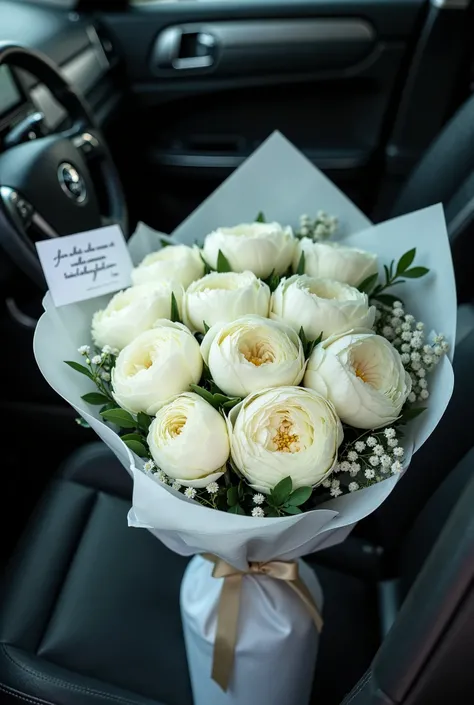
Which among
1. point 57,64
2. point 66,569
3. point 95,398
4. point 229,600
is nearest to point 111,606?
point 66,569

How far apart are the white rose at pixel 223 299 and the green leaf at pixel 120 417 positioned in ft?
0.36

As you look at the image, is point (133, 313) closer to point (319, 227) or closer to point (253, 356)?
point (253, 356)

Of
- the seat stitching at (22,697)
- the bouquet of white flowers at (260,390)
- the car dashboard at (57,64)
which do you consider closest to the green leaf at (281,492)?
the bouquet of white flowers at (260,390)

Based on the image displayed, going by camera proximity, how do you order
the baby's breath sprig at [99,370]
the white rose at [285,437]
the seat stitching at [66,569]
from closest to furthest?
the white rose at [285,437] < the baby's breath sprig at [99,370] < the seat stitching at [66,569]

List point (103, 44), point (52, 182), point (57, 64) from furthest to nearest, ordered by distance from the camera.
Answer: point (103, 44), point (57, 64), point (52, 182)

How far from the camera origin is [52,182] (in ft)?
3.44

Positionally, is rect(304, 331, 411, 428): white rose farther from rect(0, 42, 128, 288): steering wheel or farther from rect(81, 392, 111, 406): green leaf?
rect(0, 42, 128, 288): steering wheel

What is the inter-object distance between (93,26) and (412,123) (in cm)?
91

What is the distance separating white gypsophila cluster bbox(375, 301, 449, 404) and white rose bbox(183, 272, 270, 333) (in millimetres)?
137

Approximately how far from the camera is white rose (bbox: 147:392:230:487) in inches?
20.3

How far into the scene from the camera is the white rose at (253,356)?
1.74 feet

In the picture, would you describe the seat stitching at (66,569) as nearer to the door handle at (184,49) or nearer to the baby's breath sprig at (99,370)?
the baby's breath sprig at (99,370)

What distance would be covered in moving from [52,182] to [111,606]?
660mm

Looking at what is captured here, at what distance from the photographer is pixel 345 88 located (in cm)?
185
